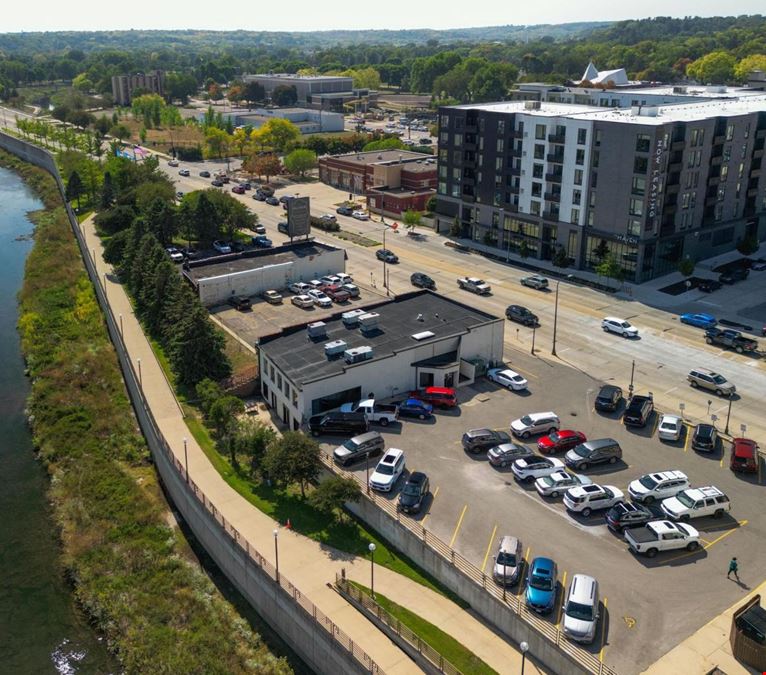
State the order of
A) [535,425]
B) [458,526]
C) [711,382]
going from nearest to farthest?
[458,526]
[535,425]
[711,382]

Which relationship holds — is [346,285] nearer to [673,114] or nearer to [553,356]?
[553,356]

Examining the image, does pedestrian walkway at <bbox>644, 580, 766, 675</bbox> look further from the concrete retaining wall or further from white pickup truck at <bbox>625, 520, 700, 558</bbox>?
the concrete retaining wall

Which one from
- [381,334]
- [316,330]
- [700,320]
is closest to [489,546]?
[381,334]

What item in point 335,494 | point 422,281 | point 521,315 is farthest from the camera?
point 422,281

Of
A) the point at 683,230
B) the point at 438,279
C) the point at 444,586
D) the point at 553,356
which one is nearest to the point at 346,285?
the point at 438,279

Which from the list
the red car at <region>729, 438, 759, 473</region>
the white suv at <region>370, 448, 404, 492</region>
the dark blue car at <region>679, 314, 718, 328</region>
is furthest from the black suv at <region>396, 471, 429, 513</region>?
the dark blue car at <region>679, 314, 718, 328</region>

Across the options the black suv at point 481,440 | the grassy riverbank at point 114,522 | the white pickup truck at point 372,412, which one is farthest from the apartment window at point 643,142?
the grassy riverbank at point 114,522

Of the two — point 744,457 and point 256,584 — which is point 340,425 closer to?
point 256,584
